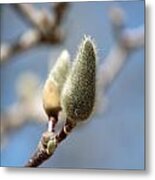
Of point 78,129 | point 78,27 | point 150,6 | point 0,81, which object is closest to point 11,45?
point 0,81

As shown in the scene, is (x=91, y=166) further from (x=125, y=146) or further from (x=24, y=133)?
(x=24, y=133)

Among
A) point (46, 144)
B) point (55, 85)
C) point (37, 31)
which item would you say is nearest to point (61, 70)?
point (55, 85)

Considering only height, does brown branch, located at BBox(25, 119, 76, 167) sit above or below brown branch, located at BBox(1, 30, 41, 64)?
below

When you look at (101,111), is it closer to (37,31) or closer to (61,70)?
(61,70)

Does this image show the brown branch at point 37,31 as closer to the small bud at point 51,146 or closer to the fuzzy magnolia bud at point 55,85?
the fuzzy magnolia bud at point 55,85

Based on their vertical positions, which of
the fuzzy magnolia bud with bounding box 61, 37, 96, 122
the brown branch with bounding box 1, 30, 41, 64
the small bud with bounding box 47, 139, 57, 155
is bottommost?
the small bud with bounding box 47, 139, 57, 155

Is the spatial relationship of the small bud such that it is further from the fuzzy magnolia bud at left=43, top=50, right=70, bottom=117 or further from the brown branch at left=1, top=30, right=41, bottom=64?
the brown branch at left=1, top=30, right=41, bottom=64

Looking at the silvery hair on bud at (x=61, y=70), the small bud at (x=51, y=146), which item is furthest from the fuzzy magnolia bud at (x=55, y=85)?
the small bud at (x=51, y=146)

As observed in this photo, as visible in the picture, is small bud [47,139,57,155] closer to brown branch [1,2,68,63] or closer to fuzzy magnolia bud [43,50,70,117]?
fuzzy magnolia bud [43,50,70,117]

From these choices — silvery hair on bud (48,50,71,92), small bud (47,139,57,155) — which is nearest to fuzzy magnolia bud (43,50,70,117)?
silvery hair on bud (48,50,71,92)
